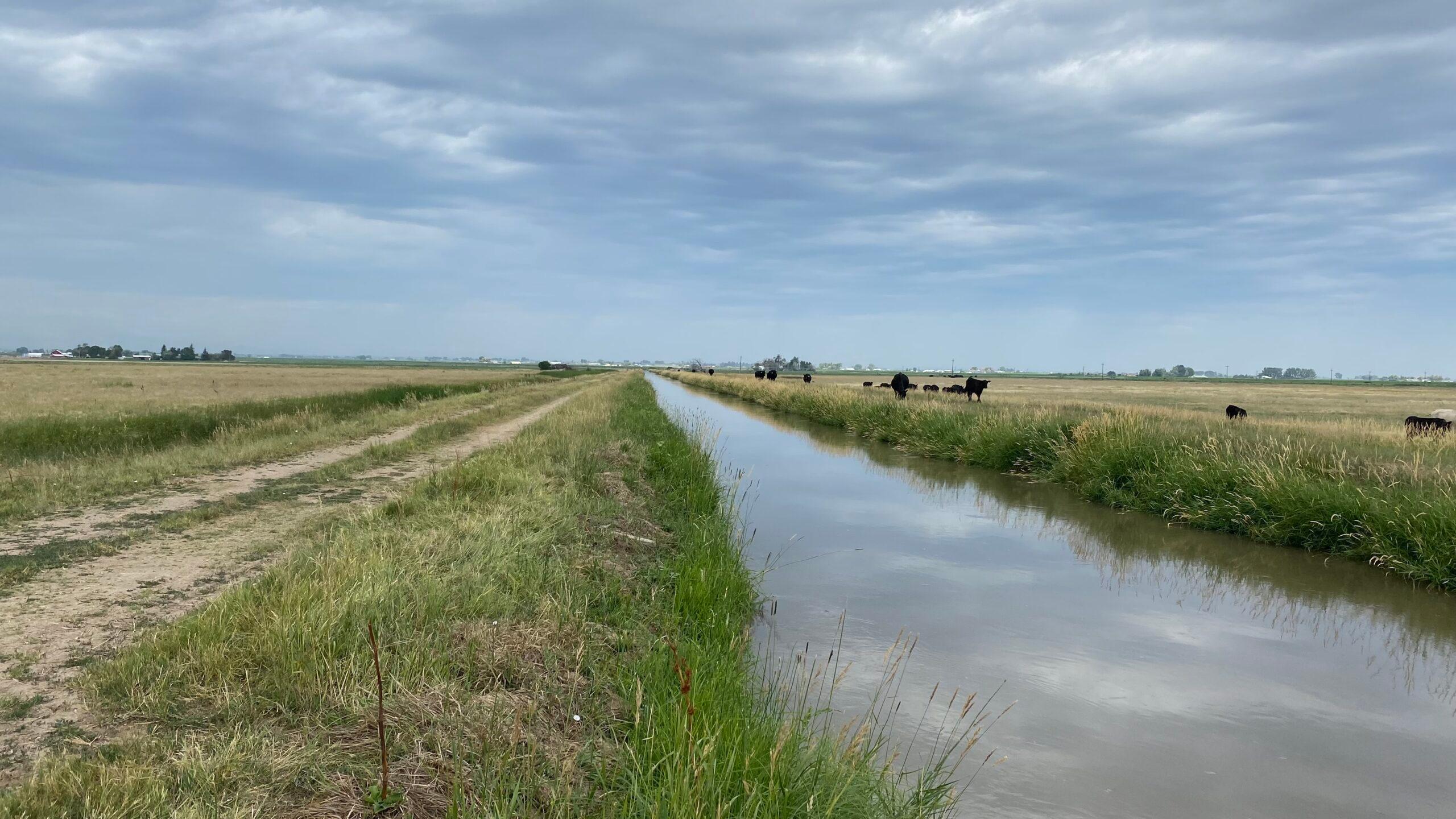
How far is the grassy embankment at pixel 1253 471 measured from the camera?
943 centimetres

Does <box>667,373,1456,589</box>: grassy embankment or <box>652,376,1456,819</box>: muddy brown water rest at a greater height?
<box>667,373,1456,589</box>: grassy embankment

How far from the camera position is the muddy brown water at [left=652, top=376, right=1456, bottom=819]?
462 cm

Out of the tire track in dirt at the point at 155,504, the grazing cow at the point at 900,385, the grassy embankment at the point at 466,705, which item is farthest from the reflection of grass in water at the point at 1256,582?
the grazing cow at the point at 900,385

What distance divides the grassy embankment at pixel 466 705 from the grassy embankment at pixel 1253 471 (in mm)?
7869

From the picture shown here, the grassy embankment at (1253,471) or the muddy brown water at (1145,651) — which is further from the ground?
the grassy embankment at (1253,471)

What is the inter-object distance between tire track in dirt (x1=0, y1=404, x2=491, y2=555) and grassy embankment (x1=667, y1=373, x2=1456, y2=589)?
1531 centimetres

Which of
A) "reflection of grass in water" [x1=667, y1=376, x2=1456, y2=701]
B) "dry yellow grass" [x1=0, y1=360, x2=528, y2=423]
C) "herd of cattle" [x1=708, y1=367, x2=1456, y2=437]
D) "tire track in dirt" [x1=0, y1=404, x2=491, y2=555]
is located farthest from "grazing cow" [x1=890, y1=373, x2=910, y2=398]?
"tire track in dirt" [x1=0, y1=404, x2=491, y2=555]

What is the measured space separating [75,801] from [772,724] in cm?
306

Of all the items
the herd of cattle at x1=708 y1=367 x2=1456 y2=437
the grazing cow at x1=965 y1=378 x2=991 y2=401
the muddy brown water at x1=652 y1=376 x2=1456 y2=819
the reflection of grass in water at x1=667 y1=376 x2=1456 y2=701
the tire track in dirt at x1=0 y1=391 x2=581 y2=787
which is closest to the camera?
the tire track in dirt at x1=0 y1=391 x2=581 y2=787

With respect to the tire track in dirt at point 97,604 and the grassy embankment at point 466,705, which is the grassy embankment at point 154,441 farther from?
the grassy embankment at point 466,705

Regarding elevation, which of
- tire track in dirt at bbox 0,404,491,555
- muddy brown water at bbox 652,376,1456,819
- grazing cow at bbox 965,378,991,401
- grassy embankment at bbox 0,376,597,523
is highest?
grazing cow at bbox 965,378,991,401

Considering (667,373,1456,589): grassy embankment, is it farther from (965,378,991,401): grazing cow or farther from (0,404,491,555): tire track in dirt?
(0,404,491,555): tire track in dirt

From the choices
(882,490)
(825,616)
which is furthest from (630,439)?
(825,616)

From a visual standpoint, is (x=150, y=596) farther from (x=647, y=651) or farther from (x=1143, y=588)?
(x=1143, y=588)
